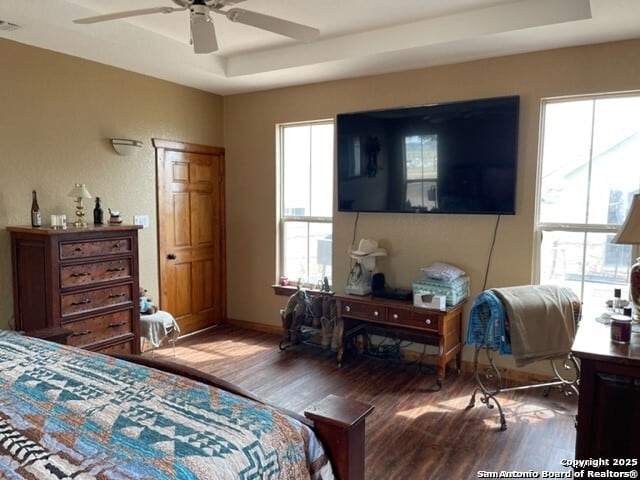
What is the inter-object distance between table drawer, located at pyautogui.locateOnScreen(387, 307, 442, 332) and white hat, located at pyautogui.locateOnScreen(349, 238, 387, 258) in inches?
22.2

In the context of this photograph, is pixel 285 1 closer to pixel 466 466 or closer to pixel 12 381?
pixel 12 381

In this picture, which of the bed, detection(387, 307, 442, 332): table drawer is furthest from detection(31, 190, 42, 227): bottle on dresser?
detection(387, 307, 442, 332): table drawer

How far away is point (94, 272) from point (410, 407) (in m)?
2.54

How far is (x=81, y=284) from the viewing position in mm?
3381

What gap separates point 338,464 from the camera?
1456 millimetres

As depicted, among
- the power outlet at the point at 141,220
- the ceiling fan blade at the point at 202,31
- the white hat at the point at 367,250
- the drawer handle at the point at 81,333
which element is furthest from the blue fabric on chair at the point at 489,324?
the power outlet at the point at 141,220

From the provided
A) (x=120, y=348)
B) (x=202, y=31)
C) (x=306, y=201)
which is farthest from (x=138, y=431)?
(x=306, y=201)

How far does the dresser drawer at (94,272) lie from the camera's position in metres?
3.28

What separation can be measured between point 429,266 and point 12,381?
10.5ft

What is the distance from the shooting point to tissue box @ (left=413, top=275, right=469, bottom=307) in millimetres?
3672

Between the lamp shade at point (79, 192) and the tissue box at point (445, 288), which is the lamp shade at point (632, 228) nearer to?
the tissue box at point (445, 288)

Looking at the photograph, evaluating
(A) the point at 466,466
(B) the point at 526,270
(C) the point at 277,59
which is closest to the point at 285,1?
(C) the point at 277,59

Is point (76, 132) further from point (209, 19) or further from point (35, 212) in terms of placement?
point (209, 19)

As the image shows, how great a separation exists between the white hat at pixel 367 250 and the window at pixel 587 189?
1306 mm
